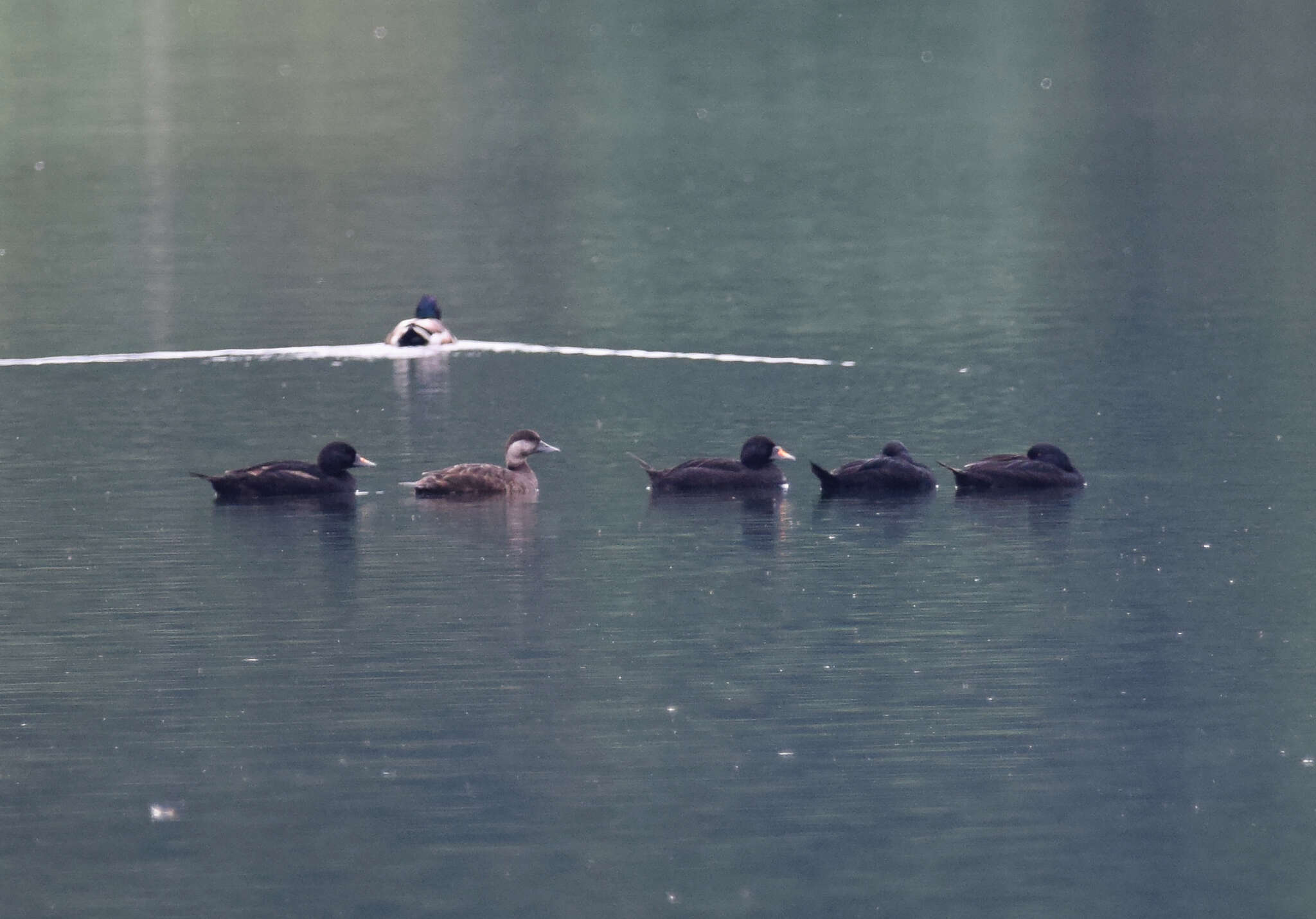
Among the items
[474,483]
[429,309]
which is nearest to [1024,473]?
[474,483]

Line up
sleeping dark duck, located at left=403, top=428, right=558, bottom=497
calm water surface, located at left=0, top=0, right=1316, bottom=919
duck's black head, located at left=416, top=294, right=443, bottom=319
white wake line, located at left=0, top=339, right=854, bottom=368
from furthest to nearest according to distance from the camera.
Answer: duck's black head, located at left=416, top=294, right=443, bottom=319, white wake line, located at left=0, top=339, right=854, bottom=368, sleeping dark duck, located at left=403, top=428, right=558, bottom=497, calm water surface, located at left=0, top=0, right=1316, bottom=919

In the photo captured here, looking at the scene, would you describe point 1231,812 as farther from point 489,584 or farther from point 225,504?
point 225,504

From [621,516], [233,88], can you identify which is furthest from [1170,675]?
[233,88]

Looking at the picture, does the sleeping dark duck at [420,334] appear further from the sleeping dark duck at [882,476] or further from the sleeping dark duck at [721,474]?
the sleeping dark duck at [882,476]

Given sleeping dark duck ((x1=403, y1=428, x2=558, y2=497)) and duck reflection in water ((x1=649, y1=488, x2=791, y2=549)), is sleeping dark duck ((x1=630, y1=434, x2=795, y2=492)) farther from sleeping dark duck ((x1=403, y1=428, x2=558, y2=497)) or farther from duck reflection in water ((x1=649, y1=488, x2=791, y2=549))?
sleeping dark duck ((x1=403, y1=428, x2=558, y2=497))

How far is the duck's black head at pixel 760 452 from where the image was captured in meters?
22.0

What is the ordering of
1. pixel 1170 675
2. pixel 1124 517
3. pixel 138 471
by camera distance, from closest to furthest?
1. pixel 1170 675
2. pixel 1124 517
3. pixel 138 471

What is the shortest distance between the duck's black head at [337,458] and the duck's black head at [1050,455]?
5477 millimetres

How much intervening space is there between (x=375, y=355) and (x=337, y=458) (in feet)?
29.9

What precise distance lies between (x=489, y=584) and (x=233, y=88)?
6315 cm

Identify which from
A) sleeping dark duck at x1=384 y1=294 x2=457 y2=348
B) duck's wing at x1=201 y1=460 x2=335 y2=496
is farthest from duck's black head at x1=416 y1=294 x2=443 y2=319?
duck's wing at x1=201 y1=460 x2=335 y2=496

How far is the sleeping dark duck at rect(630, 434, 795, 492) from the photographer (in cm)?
2188

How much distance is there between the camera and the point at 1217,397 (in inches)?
1028

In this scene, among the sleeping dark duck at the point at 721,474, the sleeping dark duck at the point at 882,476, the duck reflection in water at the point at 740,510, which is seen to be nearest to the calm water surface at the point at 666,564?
the duck reflection in water at the point at 740,510
